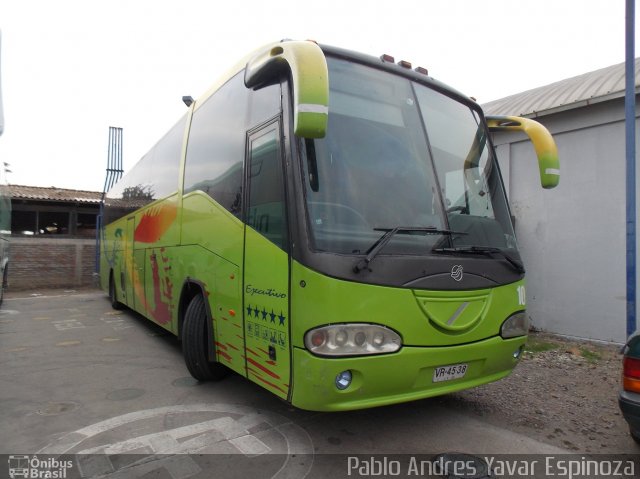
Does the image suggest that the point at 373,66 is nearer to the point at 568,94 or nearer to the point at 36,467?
the point at 36,467

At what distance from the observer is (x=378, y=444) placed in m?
3.37

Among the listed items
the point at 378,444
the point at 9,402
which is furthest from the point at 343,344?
the point at 9,402

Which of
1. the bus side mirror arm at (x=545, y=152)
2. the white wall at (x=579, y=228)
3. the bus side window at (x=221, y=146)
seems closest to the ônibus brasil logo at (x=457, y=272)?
the bus side mirror arm at (x=545, y=152)

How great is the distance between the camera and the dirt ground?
3.60m

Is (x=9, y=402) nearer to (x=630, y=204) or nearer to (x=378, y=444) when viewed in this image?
(x=378, y=444)

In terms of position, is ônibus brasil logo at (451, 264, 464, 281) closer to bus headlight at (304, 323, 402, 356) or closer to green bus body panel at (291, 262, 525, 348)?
green bus body panel at (291, 262, 525, 348)

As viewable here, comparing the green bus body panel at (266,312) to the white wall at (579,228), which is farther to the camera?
the white wall at (579,228)

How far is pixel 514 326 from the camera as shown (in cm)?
359

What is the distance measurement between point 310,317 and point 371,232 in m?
0.73

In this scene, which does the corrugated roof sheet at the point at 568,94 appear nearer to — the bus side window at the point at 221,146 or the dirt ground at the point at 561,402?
the dirt ground at the point at 561,402

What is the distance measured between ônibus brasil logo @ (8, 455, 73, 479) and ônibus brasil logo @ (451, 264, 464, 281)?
3038mm

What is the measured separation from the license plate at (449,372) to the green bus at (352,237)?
0.06ft

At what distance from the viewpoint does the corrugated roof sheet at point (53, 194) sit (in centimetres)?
1775

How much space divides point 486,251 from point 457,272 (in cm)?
42
